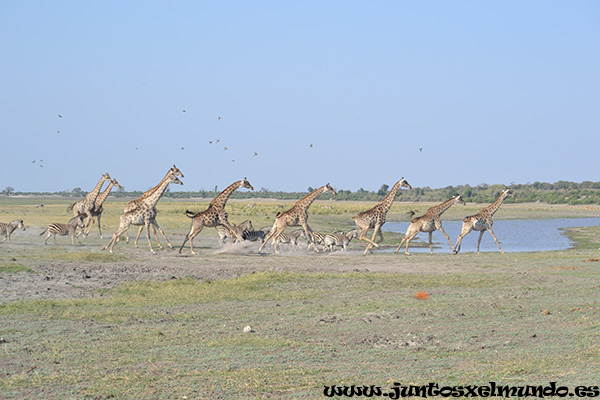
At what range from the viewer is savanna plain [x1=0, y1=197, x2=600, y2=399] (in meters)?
7.27

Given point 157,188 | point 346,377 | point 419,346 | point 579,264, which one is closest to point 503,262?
point 579,264

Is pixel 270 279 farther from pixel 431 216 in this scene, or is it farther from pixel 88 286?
pixel 431 216

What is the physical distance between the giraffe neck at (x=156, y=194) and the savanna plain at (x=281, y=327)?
3130 millimetres

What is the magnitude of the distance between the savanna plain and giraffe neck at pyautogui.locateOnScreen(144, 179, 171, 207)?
3.13 meters

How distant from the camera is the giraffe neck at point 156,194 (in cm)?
2144

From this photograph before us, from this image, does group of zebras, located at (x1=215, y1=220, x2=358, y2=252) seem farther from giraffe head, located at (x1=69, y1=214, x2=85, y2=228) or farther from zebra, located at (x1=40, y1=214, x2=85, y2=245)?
zebra, located at (x1=40, y1=214, x2=85, y2=245)

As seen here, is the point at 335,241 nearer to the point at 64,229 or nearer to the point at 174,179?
the point at 174,179

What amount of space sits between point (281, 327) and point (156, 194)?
40.7 ft

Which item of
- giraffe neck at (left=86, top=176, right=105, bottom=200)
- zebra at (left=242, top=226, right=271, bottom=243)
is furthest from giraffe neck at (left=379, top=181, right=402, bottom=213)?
giraffe neck at (left=86, top=176, right=105, bottom=200)

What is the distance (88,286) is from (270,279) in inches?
137

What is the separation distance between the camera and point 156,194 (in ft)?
71.1

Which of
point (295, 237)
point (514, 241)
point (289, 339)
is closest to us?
point (289, 339)

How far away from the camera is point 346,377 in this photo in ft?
24.0

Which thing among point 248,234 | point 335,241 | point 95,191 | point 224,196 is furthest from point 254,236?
point 95,191
